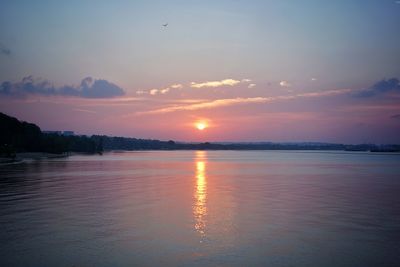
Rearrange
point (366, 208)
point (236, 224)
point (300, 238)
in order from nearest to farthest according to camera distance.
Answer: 1. point (300, 238)
2. point (236, 224)
3. point (366, 208)

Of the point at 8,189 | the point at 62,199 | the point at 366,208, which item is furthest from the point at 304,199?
the point at 8,189

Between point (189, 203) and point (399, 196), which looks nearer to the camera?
point (189, 203)

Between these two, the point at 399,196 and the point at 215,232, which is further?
the point at 399,196

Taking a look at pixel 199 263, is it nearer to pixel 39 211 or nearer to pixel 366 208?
pixel 39 211

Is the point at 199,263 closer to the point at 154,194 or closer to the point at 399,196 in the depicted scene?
the point at 154,194

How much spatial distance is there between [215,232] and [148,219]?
5.22 meters

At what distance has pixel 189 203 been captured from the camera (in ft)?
102

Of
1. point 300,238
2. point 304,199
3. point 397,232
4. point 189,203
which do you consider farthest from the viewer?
point 304,199

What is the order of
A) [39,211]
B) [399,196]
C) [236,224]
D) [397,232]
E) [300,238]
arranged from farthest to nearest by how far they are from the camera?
1. [399,196]
2. [39,211]
3. [236,224]
4. [397,232]
5. [300,238]

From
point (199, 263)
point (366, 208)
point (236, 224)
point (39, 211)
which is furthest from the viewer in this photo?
point (366, 208)

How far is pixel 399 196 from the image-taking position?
35750 mm

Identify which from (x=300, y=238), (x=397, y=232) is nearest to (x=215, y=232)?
(x=300, y=238)

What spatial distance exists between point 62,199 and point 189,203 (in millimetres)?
10424

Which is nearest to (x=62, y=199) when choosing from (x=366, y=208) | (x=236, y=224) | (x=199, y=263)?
(x=236, y=224)
